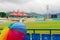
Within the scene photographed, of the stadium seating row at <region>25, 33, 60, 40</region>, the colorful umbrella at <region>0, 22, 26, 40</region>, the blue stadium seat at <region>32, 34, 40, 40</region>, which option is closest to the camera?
the colorful umbrella at <region>0, 22, 26, 40</region>

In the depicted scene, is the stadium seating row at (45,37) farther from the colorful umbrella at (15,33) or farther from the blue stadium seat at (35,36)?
the colorful umbrella at (15,33)

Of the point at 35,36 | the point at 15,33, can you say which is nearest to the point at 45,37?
the point at 35,36

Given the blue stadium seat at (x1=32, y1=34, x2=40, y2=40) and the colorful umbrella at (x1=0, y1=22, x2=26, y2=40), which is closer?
the colorful umbrella at (x1=0, y1=22, x2=26, y2=40)

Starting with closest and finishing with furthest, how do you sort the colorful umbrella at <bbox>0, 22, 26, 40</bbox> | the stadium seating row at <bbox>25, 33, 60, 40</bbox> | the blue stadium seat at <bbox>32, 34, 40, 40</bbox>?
the colorful umbrella at <bbox>0, 22, 26, 40</bbox>, the stadium seating row at <bbox>25, 33, 60, 40</bbox>, the blue stadium seat at <bbox>32, 34, 40, 40</bbox>

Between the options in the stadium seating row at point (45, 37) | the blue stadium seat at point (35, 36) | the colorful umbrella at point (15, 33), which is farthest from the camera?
the blue stadium seat at point (35, 36)

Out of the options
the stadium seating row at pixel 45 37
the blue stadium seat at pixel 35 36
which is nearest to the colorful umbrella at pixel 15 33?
the stadium seating row at pixel 45 37

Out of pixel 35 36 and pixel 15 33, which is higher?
pixel 15 33

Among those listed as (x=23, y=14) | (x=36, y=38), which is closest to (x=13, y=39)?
(x=36, y=38)

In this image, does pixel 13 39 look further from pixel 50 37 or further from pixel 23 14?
pixel 23 14

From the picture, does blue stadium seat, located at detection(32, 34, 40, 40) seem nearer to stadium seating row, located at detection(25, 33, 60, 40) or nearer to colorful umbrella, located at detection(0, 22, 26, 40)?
stadium seating row, located at detection(25, 33, 60, 40)

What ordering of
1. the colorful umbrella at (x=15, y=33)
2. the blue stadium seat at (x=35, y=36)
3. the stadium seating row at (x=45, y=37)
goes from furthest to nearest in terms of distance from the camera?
the blue stadium seat at (x=35, y=36)
the stadium seating row at (x=45, y=37)
the colorful umbrella at (x=15, y=33)

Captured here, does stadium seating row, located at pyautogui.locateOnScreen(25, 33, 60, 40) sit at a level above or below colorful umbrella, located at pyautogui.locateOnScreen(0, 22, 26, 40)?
below

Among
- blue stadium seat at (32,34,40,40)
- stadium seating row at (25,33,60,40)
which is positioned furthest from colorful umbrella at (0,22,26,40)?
blue stadium seat at (32,34,40,40)

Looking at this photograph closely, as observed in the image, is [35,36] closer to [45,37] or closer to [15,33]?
[45,37]
